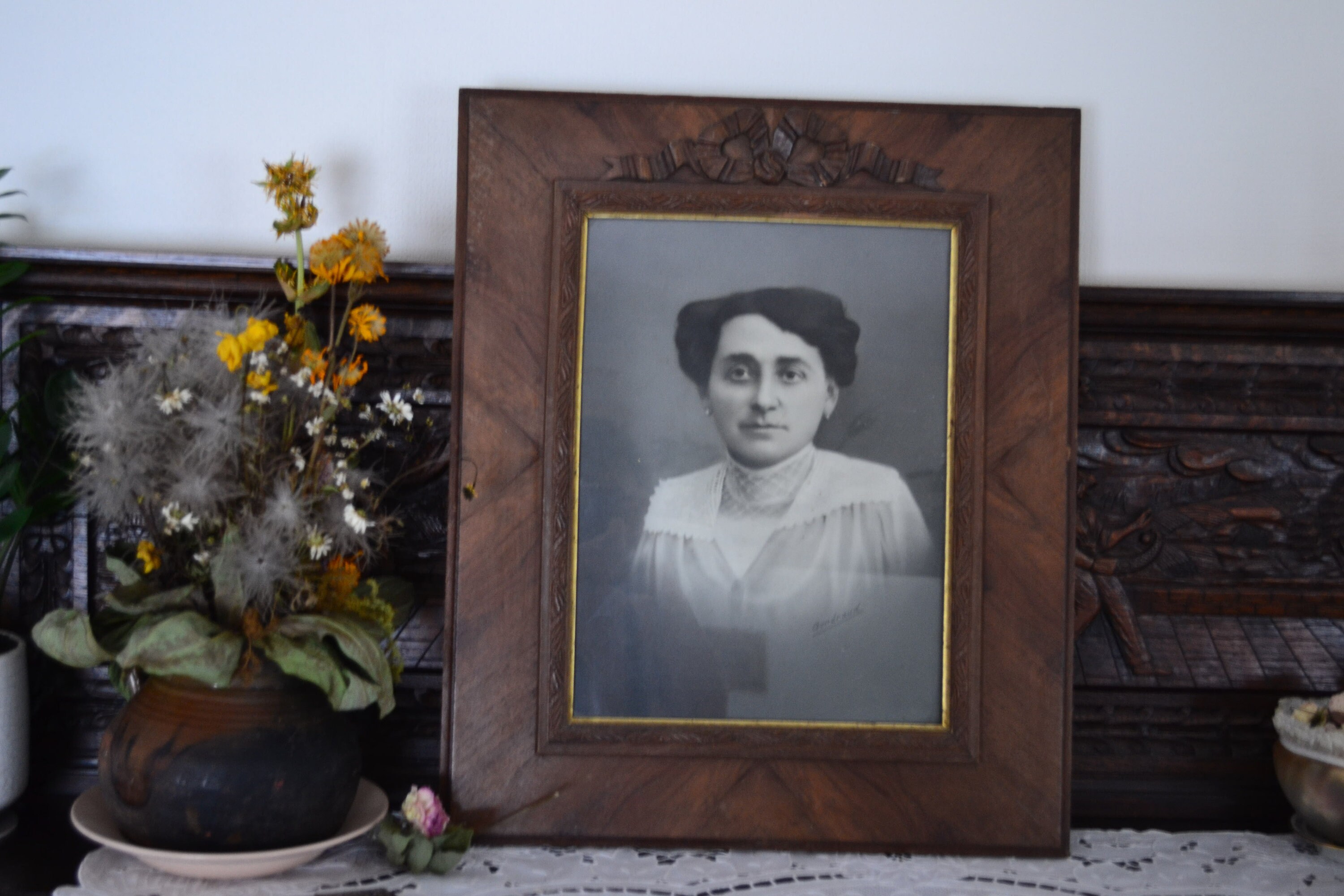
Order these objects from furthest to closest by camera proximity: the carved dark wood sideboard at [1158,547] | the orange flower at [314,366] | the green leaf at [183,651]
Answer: the carved dark wood sideboard at [1158,547], the orange flower at [314,366], the green leaf at [183,651]

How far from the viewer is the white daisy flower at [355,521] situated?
1.09 meters

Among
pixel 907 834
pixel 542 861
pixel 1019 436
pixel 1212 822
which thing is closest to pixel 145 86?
pixel 542 861

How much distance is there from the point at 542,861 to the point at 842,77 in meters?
1.10

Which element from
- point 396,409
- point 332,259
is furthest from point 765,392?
point 332,259

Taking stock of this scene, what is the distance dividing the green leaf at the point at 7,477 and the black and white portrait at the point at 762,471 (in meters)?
0.73

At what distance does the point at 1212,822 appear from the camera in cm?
137

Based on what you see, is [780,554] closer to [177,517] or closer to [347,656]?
[347,656]

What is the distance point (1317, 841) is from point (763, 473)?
83 centimetres

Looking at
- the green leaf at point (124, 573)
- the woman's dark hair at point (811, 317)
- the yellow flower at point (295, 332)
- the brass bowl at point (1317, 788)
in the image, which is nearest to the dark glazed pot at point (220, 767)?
the green leaf at point (124, 573)

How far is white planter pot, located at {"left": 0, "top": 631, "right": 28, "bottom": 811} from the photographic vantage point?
1.20 meters

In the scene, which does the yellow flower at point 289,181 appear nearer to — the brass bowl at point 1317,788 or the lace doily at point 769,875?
the lace doily at point 769,875

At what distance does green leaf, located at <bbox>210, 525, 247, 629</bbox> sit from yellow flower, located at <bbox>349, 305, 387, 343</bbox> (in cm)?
28

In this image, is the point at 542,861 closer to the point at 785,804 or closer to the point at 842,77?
the point at 785,804

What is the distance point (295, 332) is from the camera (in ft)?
3.94
